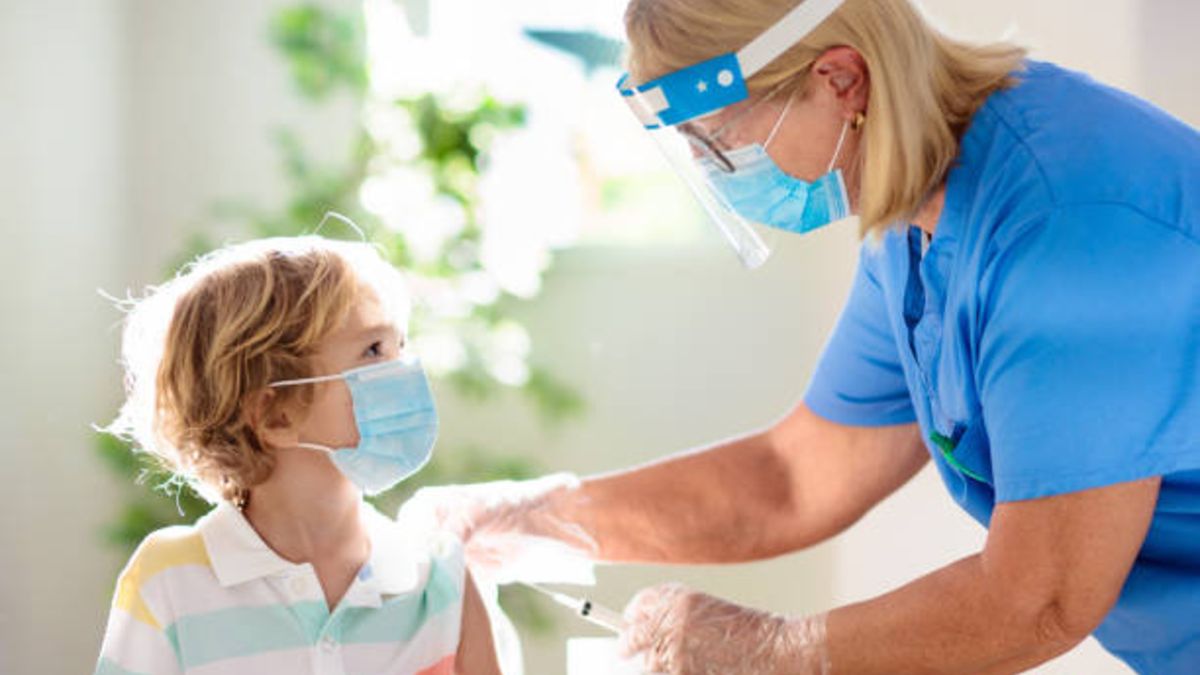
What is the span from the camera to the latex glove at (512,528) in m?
1.79

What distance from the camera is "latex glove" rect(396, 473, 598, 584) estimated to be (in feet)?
5.87

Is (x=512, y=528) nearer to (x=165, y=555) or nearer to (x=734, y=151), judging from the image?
(x=165, y=555)

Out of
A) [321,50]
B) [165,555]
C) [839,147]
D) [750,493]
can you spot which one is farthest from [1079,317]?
[321,50]

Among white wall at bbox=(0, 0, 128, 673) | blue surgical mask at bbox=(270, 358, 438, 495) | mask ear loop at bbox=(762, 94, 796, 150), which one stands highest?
mask ear loop at bbox=(762, 94, 796, 150)

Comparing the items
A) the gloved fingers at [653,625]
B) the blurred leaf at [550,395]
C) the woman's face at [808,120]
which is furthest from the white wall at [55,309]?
the woman's face at [808,120]

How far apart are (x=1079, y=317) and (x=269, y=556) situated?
2.85ft

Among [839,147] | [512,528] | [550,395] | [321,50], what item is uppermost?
[839,147]

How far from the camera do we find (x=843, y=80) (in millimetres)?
1476

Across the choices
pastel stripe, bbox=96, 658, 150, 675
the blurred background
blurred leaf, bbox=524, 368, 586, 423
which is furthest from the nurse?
blurred leaf, bbox=524, 368, 586, 423

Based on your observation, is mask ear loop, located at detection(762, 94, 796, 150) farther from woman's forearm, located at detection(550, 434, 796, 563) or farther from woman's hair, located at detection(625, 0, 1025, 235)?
woman's forearm, located at detection(550, 434, 796, 563)

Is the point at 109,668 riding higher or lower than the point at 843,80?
lower

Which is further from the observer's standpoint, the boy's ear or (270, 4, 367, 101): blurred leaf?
(270, 4, 367, 101): blurred leaf

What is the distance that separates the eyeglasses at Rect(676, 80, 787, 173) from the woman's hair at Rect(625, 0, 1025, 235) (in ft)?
0.12

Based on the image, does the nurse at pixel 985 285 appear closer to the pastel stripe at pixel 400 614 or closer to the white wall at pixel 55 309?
the pastel stripe at pixel 400 614
